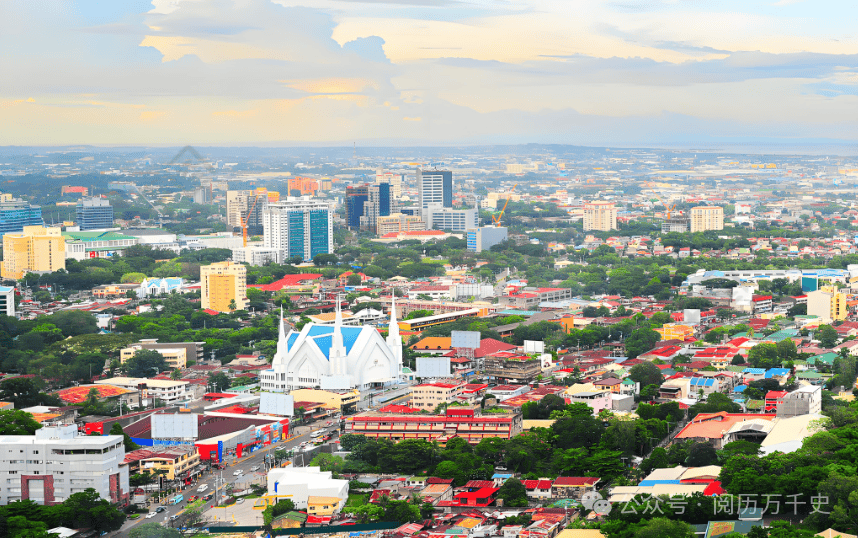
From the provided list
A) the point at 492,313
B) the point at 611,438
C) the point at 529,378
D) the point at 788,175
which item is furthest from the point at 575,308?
the point at 788,175

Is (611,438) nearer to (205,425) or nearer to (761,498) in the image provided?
(761,498)

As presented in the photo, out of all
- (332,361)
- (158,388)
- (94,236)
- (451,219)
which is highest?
(94,236)

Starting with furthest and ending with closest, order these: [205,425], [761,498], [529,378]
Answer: [529,378] < [205,425] < [761,498]

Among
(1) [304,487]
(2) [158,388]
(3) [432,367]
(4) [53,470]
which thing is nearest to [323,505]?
(1) [304,487]

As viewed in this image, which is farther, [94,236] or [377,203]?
[377,203]

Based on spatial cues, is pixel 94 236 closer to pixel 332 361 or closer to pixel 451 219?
pixel 451 219

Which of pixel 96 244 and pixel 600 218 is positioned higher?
pixel 600 218
